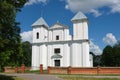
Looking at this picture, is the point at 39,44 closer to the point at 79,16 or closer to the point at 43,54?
the point at 43,54

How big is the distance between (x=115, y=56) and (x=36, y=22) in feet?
127

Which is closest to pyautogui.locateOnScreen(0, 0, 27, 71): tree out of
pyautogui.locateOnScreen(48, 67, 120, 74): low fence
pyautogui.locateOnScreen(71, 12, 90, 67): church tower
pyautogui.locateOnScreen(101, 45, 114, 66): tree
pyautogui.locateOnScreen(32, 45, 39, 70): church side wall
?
pyautogui.locateOnScreen(48, 67, 120, 74): low fence

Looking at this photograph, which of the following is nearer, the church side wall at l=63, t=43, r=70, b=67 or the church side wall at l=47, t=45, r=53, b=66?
the church side wall at l=63, t=43, r=70, b=67

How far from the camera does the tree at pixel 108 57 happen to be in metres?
83.3

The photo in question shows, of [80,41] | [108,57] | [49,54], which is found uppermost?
[80,41]

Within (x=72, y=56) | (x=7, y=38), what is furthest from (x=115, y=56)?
(x=7, y=38)

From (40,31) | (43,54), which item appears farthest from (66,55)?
(40,31)

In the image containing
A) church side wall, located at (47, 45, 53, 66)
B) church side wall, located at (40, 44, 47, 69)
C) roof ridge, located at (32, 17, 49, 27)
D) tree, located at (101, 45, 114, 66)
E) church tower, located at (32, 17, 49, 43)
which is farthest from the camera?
tree, located at (101, 45, 114, 66)

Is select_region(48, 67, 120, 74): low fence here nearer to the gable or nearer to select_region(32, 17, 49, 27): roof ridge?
the gable

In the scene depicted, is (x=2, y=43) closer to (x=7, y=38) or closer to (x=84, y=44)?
(x=7, y=38)

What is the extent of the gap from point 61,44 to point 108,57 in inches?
1512

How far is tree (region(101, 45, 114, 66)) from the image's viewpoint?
273 feet

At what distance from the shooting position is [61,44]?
168 ft

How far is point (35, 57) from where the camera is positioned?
52.2 m
